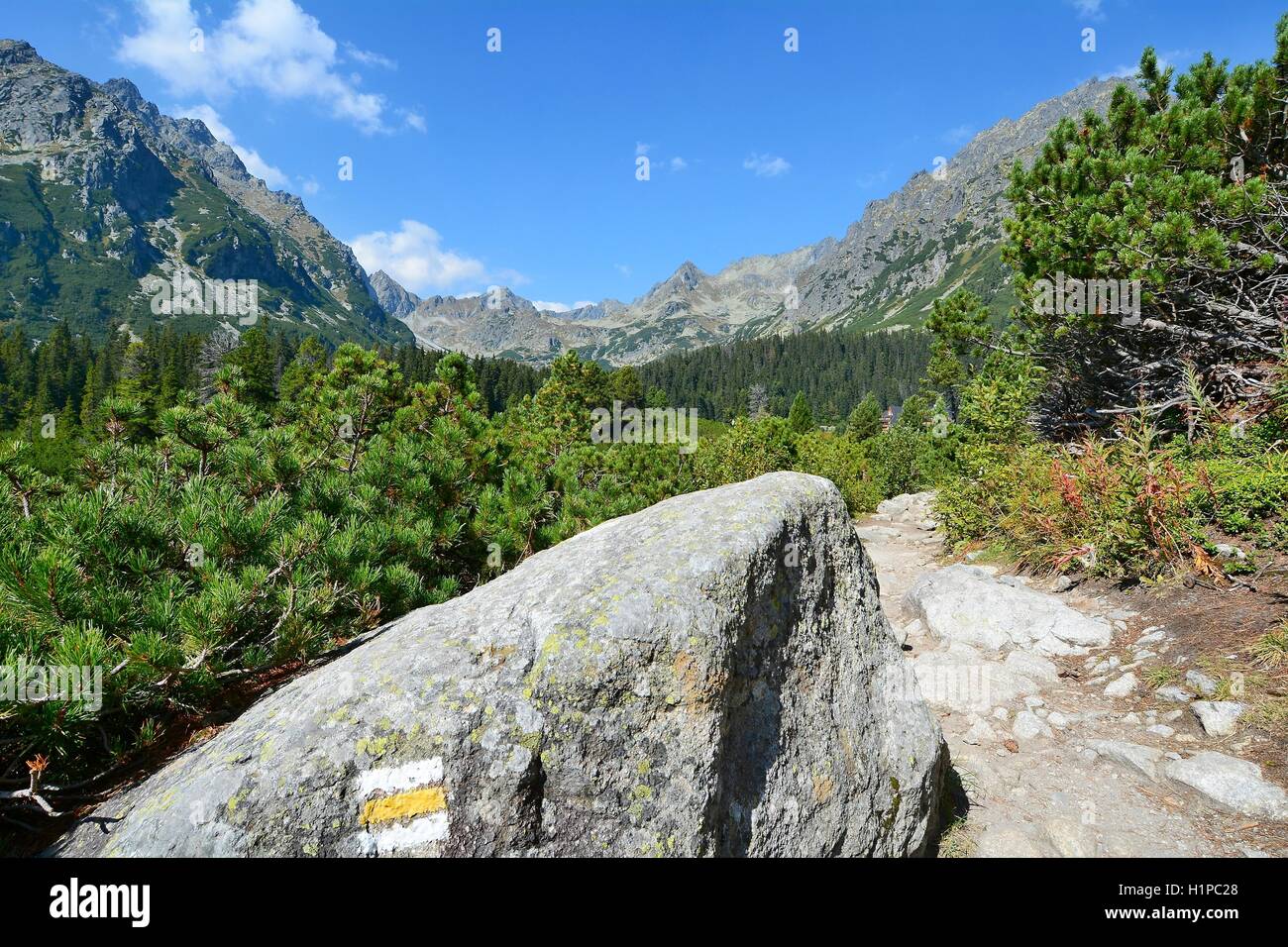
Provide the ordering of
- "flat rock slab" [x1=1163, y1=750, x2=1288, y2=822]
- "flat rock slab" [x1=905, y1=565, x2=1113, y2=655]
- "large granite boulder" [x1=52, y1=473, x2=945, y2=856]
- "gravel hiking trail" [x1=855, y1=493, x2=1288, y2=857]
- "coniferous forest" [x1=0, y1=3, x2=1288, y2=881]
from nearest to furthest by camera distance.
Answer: "large granite boulder" [x1=52, y1=473, x2=945, y2=856] → "coniferous forest" [x1=0, y1=3, x2=1288, y2=881] → "flat rock slab" [x1=1163, y1=750, x2=1288, y2=822] → "gravel hiking trail" [x1=855, y1=493, x2=1288, y2=857] → "flat rock slab" [x1=905, y1=565, x2=1113, y2=655]

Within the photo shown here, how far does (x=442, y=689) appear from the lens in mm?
2471

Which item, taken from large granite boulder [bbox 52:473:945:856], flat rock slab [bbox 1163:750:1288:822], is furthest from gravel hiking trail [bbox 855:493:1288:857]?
large granite boulder [bbox 52:473:945:856]

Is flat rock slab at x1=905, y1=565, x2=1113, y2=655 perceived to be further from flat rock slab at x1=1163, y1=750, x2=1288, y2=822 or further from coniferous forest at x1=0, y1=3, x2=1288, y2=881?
flat rock slab at x1=1163, y1=750, x2=1288, y2=822

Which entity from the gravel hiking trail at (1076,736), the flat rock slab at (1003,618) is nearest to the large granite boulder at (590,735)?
the gravel hiking trail at (1076,736)

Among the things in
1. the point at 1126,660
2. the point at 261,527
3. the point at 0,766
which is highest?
the point at 261,527

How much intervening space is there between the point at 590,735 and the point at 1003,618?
6.56 meters

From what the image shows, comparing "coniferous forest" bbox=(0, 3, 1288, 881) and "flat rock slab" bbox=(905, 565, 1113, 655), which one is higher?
"coniferous forest" bbox=(0, 3, 1288, 881)

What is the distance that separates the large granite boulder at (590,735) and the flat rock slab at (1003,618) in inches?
158

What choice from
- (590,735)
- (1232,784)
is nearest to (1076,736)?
(1232,784)

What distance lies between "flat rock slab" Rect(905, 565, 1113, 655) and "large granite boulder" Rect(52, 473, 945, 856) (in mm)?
4021

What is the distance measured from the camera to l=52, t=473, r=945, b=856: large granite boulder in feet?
7.04
